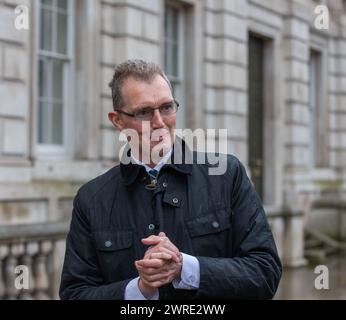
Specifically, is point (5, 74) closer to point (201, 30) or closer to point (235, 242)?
point (201, 30)

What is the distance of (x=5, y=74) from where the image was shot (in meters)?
8.09

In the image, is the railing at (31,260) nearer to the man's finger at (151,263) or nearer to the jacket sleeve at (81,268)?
the jacket sleeve at (81,268)

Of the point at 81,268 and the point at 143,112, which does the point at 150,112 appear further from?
the point at 81,268

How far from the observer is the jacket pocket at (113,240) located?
2.63m

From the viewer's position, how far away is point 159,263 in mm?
2398

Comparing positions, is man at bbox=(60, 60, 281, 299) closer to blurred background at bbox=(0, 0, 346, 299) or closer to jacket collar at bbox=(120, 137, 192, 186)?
jacket collar at bbox=(120, 137, 192, 186)

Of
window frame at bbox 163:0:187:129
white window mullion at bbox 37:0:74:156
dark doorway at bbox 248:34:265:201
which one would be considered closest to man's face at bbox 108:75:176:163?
white window mullion at bbox 37:0:74:156

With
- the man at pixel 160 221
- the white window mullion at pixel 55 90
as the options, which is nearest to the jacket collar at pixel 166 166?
the man at pixel 160 221

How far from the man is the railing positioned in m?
4.81

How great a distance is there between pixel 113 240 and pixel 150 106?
518 mm

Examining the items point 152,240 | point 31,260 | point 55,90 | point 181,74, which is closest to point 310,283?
point 181,74

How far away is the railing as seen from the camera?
7367 millimetres

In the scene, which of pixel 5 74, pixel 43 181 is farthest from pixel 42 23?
pixel 43 181
